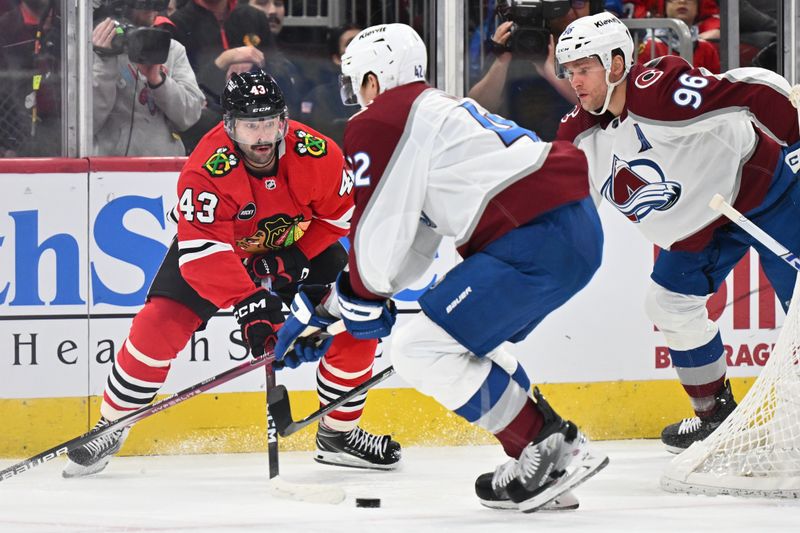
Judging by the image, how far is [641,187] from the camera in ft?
11.3

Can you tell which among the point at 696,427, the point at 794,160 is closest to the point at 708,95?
the point at 794,160

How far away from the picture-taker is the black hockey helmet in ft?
10.6

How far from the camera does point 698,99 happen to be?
327 cm

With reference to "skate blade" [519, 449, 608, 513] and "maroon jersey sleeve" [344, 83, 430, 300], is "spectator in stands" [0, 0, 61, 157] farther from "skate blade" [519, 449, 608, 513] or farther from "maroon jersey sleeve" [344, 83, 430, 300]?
"skate blade" [519, 449, 608, 513]

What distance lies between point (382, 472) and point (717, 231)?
1111 mm

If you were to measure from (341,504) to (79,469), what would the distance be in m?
0.87

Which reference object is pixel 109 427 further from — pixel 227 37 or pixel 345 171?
pixel 227 37

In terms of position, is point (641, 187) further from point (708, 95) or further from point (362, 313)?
point (362, 313)

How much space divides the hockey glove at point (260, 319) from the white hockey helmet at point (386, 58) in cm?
64

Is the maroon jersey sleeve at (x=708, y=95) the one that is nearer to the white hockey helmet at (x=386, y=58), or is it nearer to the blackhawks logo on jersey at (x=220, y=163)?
the white hockey helmet at (x=386, y=58)

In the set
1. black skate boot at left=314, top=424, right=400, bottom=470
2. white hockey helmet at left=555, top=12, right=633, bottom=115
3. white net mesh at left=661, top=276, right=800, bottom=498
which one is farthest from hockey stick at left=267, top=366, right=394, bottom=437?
white hockey helmet at left=555, top=12, right=633, bottom=115

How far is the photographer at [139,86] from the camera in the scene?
3.87m

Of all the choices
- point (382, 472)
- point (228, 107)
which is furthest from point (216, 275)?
point (382, 472)

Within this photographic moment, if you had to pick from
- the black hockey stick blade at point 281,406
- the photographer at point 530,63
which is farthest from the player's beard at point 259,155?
the photographer at point 530,63
